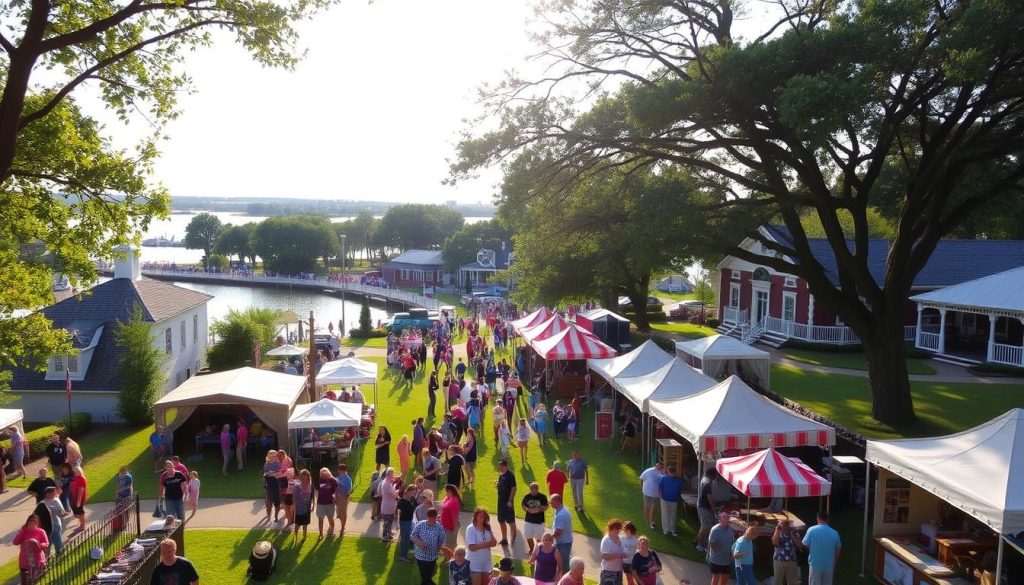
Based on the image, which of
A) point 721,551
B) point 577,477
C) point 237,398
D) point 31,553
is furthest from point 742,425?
point 31,553

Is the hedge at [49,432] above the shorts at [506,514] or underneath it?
underneath

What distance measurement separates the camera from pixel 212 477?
1566 cm

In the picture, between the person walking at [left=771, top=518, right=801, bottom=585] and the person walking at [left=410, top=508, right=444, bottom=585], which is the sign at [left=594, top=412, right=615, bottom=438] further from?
the person walking at [left=410, top=508, right=444, bottom=585]

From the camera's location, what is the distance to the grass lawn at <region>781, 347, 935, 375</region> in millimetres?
28234

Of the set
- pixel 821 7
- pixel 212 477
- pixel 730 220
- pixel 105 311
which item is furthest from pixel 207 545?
pixel 821 7

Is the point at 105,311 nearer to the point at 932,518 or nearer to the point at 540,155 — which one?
the point at 540,155

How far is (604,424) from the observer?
727 inches

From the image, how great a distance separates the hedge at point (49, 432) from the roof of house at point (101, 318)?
1.34 m

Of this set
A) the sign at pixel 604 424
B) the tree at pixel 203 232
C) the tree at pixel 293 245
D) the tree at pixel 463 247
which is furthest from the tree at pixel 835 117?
the tree at pixel 203 232

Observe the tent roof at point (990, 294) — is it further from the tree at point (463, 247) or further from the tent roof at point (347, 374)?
the tree at point (463, 247)

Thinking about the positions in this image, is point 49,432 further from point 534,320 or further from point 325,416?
point 534,320

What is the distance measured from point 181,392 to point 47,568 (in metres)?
7.10

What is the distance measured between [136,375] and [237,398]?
6.97m

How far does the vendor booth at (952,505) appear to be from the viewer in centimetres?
863
